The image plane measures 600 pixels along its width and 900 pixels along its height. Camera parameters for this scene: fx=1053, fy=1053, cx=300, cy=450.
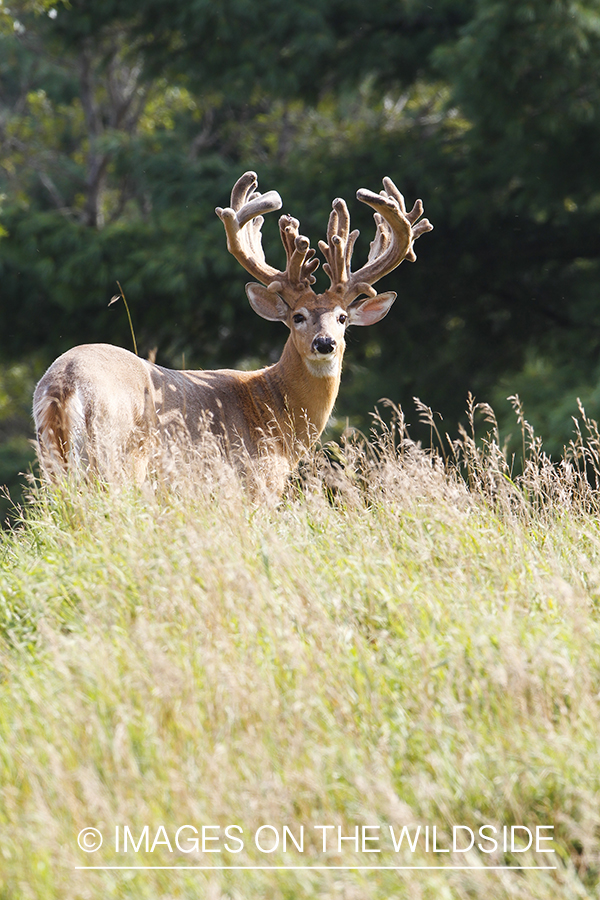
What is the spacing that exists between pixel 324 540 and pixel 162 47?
10982 millimetres

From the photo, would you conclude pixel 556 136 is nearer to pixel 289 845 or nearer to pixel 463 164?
pixel 463 164

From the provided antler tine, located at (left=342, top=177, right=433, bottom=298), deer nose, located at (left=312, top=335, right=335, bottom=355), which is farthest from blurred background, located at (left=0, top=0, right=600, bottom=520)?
deer nose, located at (left=312, top=335, right=335, bottom=355)

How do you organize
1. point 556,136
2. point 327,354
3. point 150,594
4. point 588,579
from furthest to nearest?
point 556,136, point 327,354, point 588,579, point 150,594

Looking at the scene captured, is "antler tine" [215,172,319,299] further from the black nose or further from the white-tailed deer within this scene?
the black nose

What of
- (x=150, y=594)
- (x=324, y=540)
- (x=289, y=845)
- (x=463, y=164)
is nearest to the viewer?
(x=289, y=845)

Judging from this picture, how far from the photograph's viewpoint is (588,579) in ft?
12.4

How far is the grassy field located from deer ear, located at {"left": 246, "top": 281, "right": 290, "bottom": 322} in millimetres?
2722

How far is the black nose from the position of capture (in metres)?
6.14

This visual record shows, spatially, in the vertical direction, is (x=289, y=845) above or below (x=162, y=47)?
below

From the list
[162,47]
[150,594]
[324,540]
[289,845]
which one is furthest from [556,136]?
[289,845]

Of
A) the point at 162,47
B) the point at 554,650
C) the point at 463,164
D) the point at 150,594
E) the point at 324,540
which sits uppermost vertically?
the point at 162,47

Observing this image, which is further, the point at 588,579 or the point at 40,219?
the point at 40,219

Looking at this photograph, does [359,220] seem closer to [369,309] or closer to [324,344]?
[369,309]

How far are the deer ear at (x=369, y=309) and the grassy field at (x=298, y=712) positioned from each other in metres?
2.80
